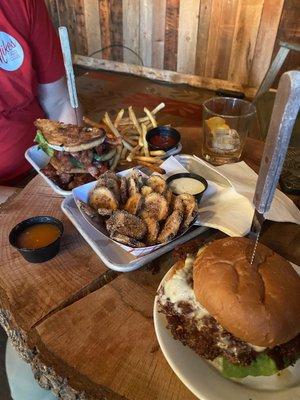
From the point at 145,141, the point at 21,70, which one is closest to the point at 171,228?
the point at 145,141

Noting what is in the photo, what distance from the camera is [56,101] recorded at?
108 inches

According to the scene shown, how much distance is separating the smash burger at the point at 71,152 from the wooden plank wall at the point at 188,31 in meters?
3.96

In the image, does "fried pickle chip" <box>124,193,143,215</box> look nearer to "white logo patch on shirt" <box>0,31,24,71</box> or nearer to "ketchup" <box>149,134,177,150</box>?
"ketchup" <box>149,134,177,150</box>

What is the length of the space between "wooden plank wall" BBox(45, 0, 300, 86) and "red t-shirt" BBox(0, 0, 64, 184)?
3.38 metres

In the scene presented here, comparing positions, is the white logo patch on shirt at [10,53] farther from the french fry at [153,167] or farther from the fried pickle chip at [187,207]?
the fried pickle chip at [187,207]

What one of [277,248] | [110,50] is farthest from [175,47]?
[277,248]

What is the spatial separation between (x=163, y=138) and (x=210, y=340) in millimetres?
1424

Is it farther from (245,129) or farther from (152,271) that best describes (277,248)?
(245,129)

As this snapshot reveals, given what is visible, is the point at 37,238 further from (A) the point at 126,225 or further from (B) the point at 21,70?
(B) the point at 21,70

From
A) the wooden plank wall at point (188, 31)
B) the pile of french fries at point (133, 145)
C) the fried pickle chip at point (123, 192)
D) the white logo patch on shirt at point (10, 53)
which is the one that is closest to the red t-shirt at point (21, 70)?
the white logo patch on shirt at point (10, 53)

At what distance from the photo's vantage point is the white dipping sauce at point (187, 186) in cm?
177

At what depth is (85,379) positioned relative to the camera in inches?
46.0

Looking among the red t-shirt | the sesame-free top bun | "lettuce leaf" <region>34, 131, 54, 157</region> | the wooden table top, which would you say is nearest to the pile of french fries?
"lettuce leaf" <region>34, 131, 54, 157</region>

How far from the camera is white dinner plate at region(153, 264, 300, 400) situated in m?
1.05
